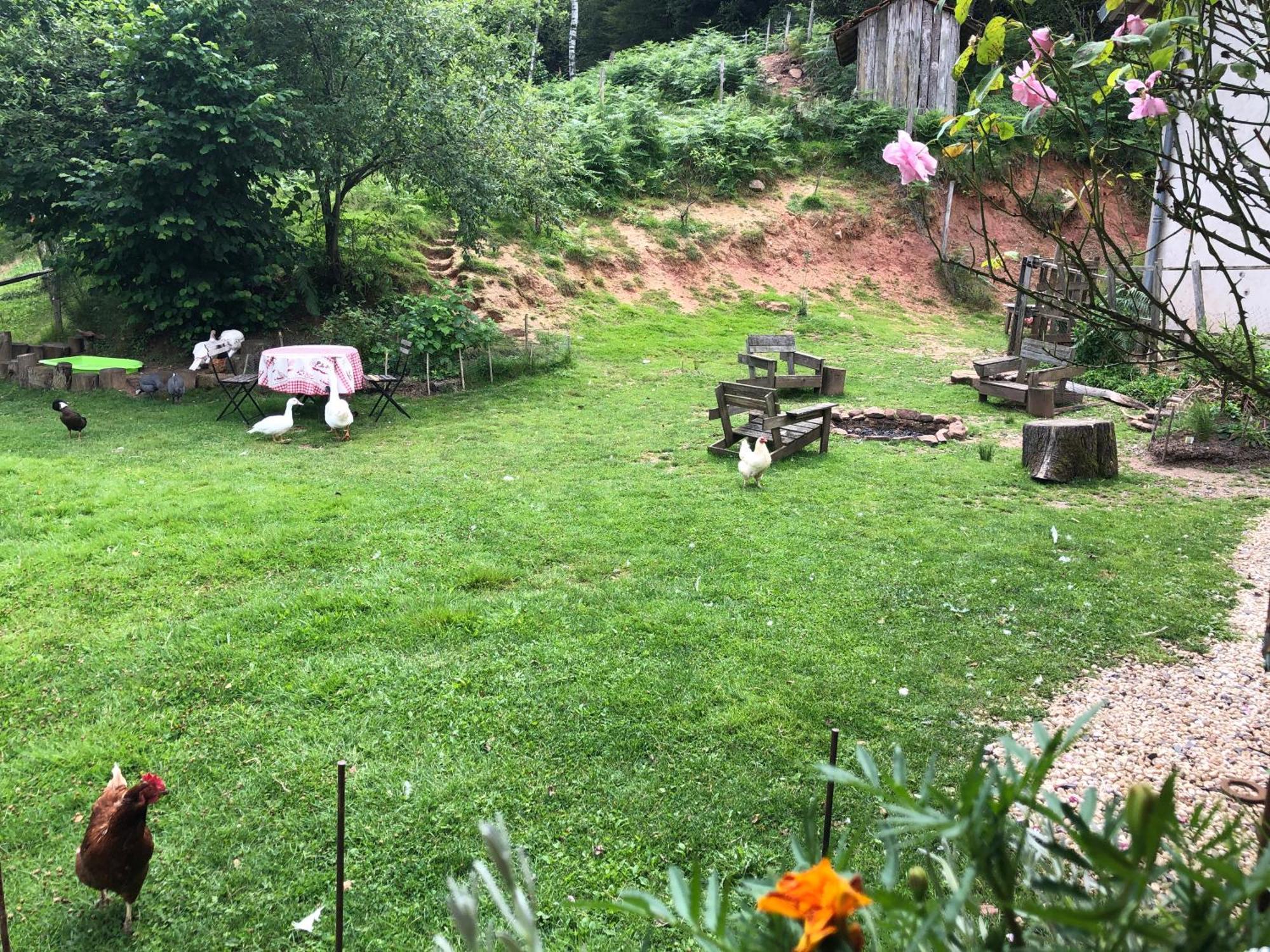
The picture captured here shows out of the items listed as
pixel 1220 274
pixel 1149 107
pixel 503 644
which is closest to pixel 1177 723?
pixel 1149 107

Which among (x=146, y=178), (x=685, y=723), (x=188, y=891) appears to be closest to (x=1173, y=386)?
(x=685, y=723)

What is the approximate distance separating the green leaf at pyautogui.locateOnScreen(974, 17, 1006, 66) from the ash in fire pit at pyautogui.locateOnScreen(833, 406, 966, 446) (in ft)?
25.7

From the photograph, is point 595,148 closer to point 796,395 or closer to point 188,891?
point 796,395

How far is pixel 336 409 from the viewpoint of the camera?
9711mm

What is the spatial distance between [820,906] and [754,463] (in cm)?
702

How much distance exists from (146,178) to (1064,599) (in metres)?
12.1

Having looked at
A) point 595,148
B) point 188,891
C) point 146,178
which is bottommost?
point 188,891

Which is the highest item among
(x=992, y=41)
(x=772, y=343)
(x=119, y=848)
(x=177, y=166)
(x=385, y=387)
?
(x=177, y=166)

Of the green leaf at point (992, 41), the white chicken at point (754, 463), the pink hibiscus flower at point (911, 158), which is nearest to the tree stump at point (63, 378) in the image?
the white chicken at point (754, 463)

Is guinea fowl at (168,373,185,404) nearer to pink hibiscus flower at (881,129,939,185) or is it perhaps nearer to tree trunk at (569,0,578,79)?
pink hibiscus flower at (881,129,939,185)

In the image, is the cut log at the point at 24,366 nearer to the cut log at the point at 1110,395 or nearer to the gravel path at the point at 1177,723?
the gravel path at the point at 1177,723

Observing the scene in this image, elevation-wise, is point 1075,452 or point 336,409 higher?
point 336,409

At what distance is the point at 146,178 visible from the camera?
36.3 feet

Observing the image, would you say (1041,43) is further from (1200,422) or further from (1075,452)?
(1200,422)
